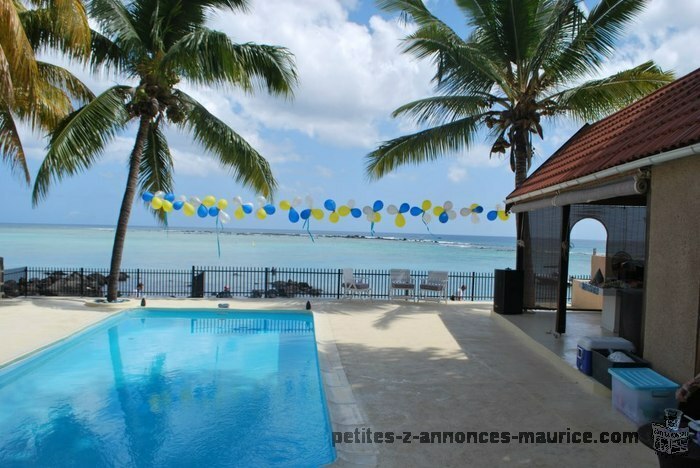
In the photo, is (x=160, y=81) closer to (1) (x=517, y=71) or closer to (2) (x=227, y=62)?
(2) (x=227, y=62)

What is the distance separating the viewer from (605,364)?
Answer: 5.69m

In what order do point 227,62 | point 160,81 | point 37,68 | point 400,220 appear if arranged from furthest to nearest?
point 400,220 < point 160,81 < point 227,62 < point 37,68

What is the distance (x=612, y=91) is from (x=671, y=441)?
34.9 feet

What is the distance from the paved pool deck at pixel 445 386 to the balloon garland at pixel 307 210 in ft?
10.3

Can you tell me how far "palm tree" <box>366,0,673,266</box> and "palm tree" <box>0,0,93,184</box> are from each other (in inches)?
280

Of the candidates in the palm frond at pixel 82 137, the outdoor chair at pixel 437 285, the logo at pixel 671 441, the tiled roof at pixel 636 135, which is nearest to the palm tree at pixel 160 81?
the palm frond at pixel 82 137

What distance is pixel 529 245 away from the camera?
35.5ft

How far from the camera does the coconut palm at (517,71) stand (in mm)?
10820

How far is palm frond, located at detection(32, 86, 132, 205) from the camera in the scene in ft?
33.2

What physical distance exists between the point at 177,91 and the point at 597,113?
1149 centimetres

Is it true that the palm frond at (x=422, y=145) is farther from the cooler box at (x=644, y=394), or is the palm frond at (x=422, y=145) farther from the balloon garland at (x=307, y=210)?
the cooler box at (x=644, y=394)

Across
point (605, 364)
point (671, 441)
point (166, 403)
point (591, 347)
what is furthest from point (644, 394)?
point (166, 403)

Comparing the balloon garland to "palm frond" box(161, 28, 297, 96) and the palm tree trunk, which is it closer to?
the palm tree trunk

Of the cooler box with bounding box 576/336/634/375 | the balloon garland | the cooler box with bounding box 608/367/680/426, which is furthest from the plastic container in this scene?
the balloon garland
